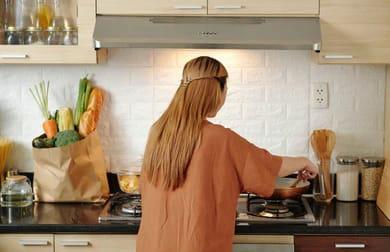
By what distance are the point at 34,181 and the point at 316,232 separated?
1333mm

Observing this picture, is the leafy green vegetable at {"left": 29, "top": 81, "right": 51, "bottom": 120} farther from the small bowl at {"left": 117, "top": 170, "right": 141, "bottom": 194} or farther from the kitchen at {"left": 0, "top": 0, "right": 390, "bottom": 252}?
the small bowl at {"left": 117, "top": 170, "right": 141, "bottom": 194}

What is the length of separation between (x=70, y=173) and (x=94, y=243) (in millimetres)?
447

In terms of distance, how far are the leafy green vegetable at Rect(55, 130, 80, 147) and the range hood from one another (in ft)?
1.60

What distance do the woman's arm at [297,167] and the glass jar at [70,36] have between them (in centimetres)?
109

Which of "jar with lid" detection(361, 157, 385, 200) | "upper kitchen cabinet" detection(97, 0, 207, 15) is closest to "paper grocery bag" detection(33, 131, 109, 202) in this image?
"upper kitchen cabinet" detection(97, 0, 207, 15)

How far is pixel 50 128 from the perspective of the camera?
11.5ft

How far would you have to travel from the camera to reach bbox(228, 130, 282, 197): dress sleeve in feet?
8.86

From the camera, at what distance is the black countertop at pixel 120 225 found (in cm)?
302

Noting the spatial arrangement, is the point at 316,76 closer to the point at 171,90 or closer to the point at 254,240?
the point at 171,90

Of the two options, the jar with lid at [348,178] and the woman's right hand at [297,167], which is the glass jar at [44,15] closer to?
the woman's right hand at [297,167]

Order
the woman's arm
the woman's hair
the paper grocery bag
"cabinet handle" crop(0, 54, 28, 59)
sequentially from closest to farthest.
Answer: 1. the woman's hair
2. the woman's arm
3. "cabinet handle" crop(0, 54, 28, 59)
4. the paper grocery bag

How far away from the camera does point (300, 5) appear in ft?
10.5

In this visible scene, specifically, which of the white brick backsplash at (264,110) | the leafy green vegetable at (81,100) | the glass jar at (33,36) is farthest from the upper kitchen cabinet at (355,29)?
the glass jar at (33,36)

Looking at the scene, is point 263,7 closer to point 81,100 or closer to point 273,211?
point 273,211
